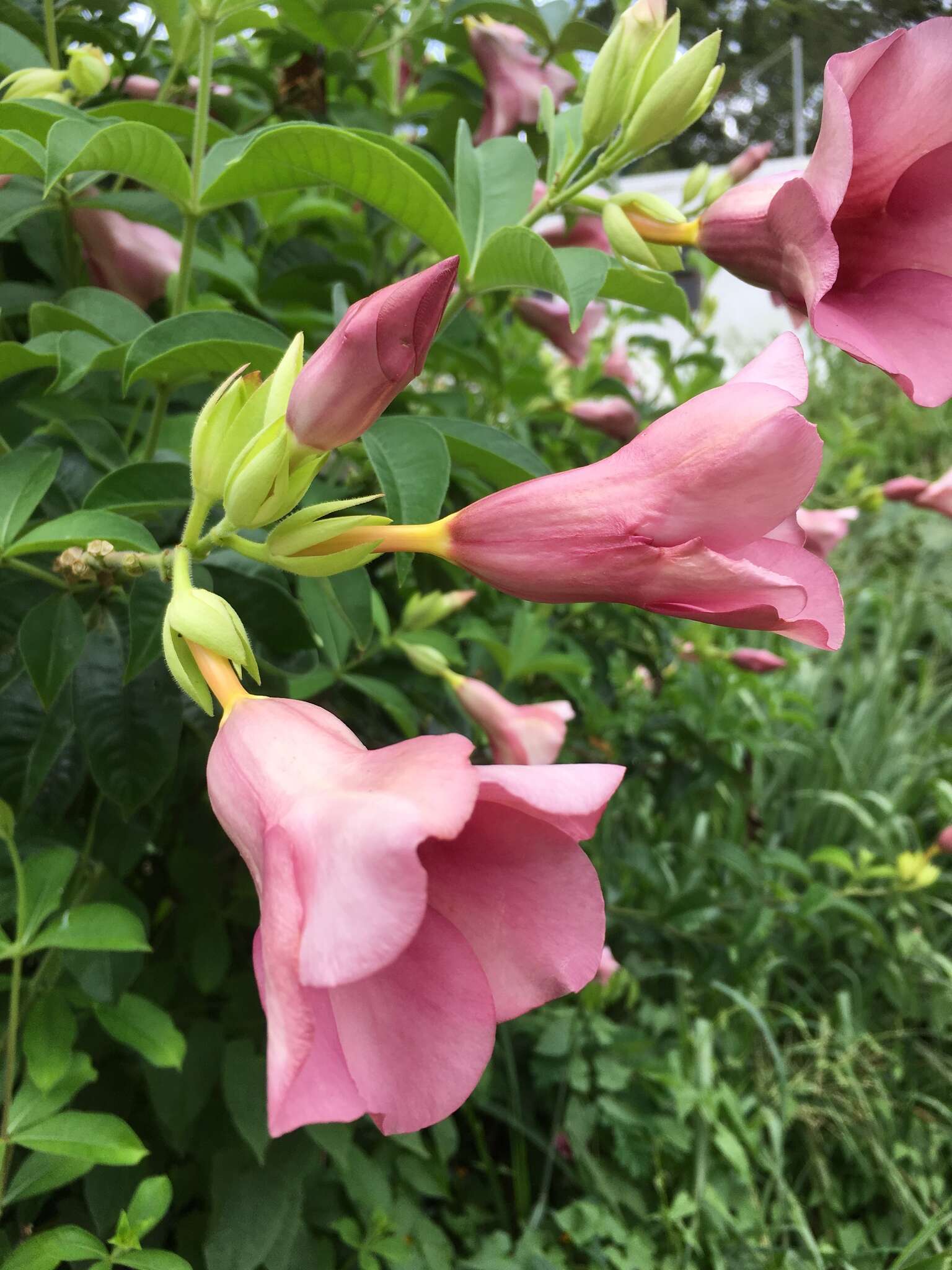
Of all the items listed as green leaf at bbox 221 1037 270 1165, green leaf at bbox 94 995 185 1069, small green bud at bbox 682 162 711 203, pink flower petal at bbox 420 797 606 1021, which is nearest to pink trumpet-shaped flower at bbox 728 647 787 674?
small green bud at bbox 682 162 711 203

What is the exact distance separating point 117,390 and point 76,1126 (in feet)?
2.06

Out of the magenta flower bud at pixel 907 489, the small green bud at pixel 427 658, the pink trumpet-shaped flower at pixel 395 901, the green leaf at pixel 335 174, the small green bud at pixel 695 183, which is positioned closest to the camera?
the pink trumpet-shaped flower at pixel 395 901

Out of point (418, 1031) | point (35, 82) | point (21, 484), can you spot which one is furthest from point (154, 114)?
point (418, 1031)

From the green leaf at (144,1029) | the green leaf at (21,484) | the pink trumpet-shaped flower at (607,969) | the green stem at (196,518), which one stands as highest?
the green stem at (196,518)

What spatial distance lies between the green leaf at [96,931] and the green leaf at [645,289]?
564 millimetres

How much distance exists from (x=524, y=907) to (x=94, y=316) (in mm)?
556

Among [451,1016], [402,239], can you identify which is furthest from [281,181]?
[402,239]

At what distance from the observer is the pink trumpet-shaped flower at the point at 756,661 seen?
5.04 ft

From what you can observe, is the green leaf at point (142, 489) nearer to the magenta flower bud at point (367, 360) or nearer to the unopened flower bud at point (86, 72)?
the magenta flower bud at point (367, 360)

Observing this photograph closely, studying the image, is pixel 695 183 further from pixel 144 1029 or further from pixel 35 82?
pixel 144 1029

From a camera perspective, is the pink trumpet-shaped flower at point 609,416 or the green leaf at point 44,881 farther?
the pink trumpet-shaped flower at point 609,416

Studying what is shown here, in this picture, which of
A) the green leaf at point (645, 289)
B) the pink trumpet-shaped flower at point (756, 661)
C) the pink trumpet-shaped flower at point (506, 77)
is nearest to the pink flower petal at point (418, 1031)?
the green leaf at point (645, 289)

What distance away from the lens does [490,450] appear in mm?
660

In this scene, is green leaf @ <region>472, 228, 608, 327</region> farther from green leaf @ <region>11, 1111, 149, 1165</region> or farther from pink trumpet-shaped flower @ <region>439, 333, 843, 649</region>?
green leaf @ <region>11, 1111, 149, 1165</region>
